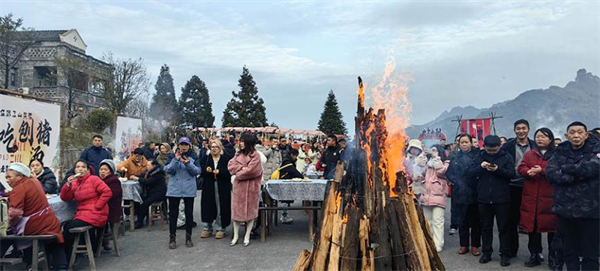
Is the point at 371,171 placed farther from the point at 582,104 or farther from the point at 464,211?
the point at 582,104

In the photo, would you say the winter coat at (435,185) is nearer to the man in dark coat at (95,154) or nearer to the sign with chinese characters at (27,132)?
the man in dark coat at (95,154)

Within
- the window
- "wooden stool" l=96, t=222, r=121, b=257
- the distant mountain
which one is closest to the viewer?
"wooden stool" l=96, t=222, r=121, b=257

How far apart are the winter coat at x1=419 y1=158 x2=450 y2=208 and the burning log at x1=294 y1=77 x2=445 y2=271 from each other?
9.12ft

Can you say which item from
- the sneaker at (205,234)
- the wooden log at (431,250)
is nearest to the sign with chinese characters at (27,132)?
the sneaker at (205,234)

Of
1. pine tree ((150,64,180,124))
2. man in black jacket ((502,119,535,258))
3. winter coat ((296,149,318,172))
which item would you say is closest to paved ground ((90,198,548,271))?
man in black jacket ((502,119,535,258))

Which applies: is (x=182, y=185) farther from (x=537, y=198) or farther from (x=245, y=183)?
(x=537, y=198)

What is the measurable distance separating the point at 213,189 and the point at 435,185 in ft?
13.8

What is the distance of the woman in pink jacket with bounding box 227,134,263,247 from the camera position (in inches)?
264

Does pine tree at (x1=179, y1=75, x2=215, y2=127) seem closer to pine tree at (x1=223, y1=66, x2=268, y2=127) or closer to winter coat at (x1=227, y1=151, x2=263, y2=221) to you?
pine tree at (x1=223, y1=66, x2=268, y2=127)

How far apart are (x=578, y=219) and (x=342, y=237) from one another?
309 centimetres

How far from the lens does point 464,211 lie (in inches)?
239

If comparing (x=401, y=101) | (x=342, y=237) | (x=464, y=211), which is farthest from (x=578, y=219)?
(x=342, y=237)

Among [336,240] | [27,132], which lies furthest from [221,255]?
[27,132]

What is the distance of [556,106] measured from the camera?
3524 inches
